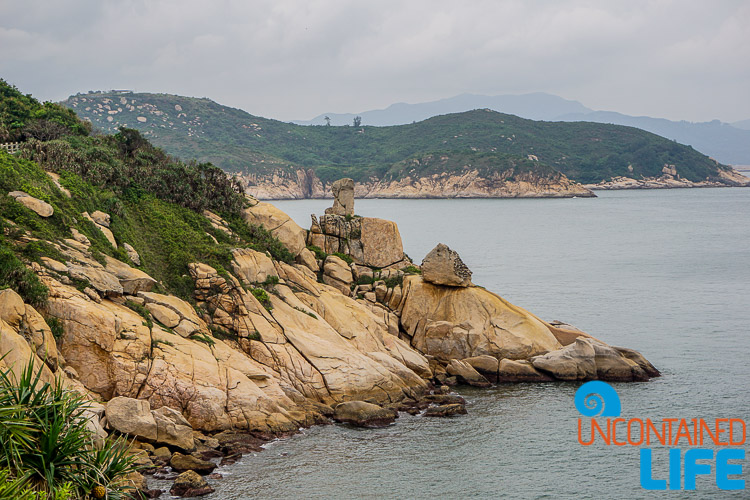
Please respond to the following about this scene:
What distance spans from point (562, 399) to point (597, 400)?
1512 millimetres

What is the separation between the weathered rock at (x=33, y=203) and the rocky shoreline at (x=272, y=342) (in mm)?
52

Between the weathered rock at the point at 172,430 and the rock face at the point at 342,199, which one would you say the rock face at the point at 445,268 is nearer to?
the rock face at the point at 342,199

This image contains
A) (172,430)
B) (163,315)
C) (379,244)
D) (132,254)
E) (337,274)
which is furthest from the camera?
(379,244)

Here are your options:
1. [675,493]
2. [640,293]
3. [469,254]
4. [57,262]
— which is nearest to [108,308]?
[57,262]

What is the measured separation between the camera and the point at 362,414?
86.9 ft

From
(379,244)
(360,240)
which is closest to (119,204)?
(360,240)

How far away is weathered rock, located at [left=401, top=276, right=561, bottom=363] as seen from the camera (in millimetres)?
34188

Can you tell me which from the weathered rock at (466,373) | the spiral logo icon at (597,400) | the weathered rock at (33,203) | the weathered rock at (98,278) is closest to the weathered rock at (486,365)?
the weathered rock at (466,373)

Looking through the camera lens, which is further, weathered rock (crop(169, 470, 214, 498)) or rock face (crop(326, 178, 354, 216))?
rock face (crop(326, 178, 354, 216))

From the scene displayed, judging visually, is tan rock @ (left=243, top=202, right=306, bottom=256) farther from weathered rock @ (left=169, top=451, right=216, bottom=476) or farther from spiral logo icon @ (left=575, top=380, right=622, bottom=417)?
weathered rock @ (left=169, top=451, right=216, bottom=476)

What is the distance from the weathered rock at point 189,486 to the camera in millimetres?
19484

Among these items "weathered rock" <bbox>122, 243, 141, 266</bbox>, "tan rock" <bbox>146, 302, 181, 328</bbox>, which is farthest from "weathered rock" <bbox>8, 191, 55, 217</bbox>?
"tan rock" <bbox>146, 302, 181, 328</bbox>

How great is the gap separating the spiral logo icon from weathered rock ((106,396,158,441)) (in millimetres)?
17185

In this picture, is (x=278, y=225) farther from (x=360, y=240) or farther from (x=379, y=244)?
(x=379, y=244)
